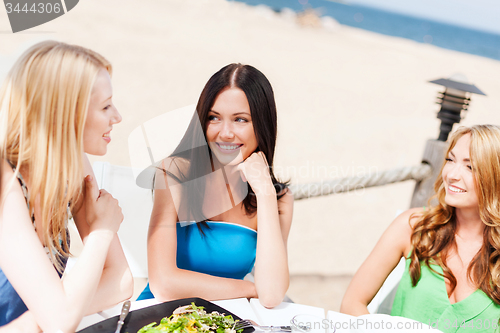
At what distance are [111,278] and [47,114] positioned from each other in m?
0.57

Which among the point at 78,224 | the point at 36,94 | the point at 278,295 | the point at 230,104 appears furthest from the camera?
the point at 230,104

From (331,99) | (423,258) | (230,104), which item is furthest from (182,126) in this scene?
(331,99)

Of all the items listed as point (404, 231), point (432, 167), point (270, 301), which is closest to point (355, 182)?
point (432, 167)

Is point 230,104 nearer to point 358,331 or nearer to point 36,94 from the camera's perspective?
point 36,94

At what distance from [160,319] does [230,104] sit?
908 mm

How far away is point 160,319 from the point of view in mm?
1145

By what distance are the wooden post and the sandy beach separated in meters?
1.11

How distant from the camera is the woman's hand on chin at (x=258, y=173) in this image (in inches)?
65.6

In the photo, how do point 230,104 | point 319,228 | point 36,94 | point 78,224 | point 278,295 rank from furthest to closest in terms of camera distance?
point 319,228 → point 230,104 → point 278,295 → point 78,224 → point 36,94

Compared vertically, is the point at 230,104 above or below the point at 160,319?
above

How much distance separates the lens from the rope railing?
299 centimetres

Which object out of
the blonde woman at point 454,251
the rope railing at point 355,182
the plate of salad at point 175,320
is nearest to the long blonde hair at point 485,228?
the blonde woman at point 454,251

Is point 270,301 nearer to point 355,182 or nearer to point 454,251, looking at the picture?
point 454,251

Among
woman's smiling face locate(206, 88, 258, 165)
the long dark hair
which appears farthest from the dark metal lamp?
woman's smiling face locate(206, 88, 258, 165)
